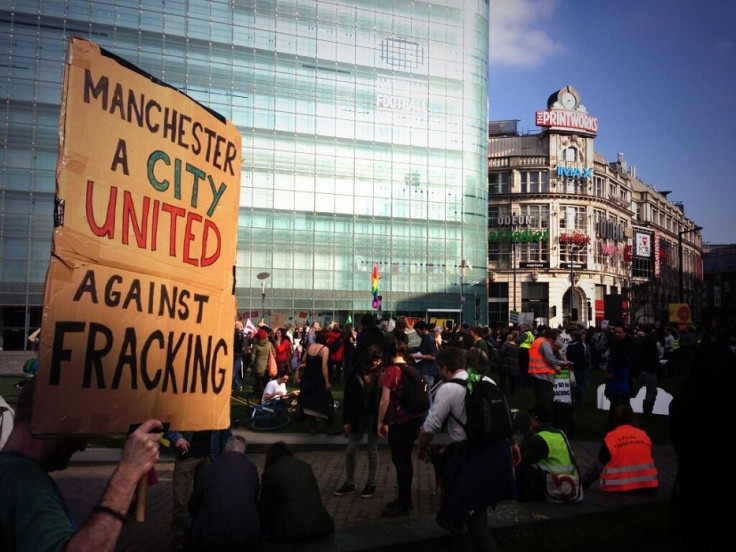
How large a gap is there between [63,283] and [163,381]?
63 centimetres

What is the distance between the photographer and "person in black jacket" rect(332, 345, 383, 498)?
6.99 meters

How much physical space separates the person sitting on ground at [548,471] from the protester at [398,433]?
1.26 metres

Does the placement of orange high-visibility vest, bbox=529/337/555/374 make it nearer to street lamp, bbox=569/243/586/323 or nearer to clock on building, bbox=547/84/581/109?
street lamp, bbox=569/243/586/323

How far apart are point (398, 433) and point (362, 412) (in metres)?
0.78

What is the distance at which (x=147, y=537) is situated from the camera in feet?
19.3

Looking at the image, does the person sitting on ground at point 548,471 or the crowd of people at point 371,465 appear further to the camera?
the person sitting on ground at point 548,471

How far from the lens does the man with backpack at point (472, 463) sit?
182 inches

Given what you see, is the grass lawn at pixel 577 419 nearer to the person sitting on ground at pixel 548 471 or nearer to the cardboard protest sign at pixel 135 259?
the person sitting on ground at pixel 548 471

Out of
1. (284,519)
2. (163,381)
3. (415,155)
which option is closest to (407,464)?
(284,519)

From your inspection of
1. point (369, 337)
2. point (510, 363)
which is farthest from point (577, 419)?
point (369, 337)

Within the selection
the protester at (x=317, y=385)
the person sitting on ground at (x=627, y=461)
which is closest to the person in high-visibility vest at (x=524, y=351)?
the protester at (x=317, y=385)

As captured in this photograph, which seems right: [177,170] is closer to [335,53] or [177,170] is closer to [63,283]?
[63,283]

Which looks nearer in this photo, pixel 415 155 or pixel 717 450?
pixel 717 450

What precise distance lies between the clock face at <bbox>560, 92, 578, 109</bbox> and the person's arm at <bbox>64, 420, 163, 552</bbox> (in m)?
71.2
